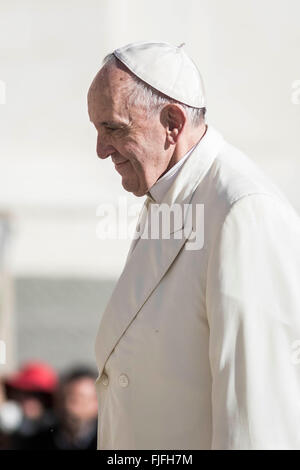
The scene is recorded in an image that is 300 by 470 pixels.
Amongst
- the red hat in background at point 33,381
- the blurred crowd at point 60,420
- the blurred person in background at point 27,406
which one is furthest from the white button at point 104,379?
the red hat in background at point 33,381

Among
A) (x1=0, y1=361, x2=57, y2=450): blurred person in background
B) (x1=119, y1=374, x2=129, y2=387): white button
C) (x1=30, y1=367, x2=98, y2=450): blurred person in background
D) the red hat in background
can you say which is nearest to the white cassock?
(x1=119, y1=374, x2=129, y2=387): white button

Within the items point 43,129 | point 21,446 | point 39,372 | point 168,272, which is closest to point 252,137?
point 43,129

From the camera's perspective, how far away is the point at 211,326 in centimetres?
224

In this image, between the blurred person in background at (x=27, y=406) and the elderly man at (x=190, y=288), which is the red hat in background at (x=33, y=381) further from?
the elderly man at (x=190, y=288)

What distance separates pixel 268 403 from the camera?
2178 millimetres

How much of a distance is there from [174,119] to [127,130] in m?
0.11

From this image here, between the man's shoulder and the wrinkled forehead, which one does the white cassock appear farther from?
the wrinkled forehead

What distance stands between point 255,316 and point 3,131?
5.93 metres

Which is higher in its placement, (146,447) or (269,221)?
(269,221)

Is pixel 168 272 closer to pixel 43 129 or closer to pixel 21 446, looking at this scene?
pixel 21 446

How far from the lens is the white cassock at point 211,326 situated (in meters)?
2.19


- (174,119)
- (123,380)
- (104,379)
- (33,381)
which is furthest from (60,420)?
(174,119)

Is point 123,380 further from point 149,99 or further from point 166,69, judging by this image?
point 166,69

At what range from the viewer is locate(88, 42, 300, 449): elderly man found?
2191mm
